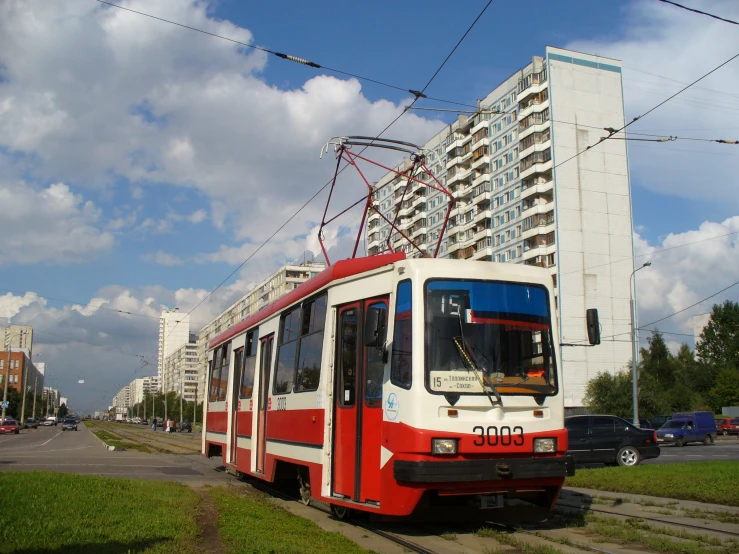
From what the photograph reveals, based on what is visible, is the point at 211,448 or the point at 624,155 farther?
the point at 624,155

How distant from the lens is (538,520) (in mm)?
9633

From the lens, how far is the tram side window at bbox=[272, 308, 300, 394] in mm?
11875

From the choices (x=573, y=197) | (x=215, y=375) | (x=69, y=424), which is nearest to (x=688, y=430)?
(x=215, y=375)

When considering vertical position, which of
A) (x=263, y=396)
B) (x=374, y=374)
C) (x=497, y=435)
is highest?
(x=374, y=374)

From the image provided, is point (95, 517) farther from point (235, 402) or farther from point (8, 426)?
point (8, 426)

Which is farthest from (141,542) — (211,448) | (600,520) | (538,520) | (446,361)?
(211,448)

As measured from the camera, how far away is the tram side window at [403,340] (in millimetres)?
8500

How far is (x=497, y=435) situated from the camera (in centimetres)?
833

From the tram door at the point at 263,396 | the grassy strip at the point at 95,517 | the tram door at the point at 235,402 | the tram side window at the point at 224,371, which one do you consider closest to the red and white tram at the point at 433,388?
the grassy strip at the point at 95,517

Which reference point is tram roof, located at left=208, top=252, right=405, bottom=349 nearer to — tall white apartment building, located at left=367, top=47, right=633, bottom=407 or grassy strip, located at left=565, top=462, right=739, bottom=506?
grassy strip, located at left=565, top=462, right=739, bottom=506

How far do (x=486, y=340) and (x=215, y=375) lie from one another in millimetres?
12044

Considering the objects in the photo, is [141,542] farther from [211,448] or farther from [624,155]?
[624,155]

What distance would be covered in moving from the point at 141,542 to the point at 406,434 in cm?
295

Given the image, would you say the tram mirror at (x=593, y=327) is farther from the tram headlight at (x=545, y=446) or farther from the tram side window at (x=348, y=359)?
the tram side window at (x=348, y=359)
